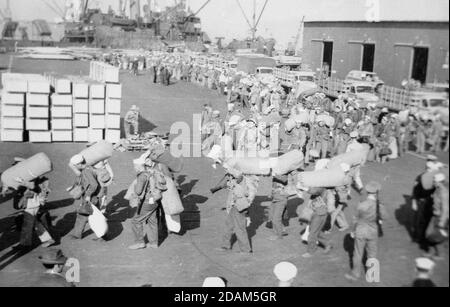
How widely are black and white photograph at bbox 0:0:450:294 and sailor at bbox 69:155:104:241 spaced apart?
0.07ft

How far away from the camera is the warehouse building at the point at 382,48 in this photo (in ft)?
13.0

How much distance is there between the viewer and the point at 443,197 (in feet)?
12.5

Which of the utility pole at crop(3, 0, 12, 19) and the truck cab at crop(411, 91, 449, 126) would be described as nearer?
the truck cab at crop(411, 91, 449, 126)

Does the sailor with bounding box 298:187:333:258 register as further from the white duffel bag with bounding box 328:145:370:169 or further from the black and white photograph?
the white duffel bag with bounding box 328:145:370:169

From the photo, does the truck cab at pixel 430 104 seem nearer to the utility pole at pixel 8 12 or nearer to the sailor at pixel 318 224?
the sailor at pixel 318 224

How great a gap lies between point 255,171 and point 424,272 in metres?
3.11

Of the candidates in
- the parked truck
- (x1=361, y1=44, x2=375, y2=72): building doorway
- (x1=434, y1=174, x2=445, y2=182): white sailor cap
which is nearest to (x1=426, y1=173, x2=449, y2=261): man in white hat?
(x1=434, y1=174, x2=445, y2=182): white sailor cap

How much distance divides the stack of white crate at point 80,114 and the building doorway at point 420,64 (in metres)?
5.69

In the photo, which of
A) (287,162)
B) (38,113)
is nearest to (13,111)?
(38,113)

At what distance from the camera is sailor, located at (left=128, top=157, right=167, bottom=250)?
7.53 metres

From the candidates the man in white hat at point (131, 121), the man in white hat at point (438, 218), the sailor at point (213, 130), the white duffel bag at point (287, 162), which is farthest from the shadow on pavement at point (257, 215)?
the man in white hat at point (131, 121)

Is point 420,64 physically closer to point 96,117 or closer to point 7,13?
point 7,13
